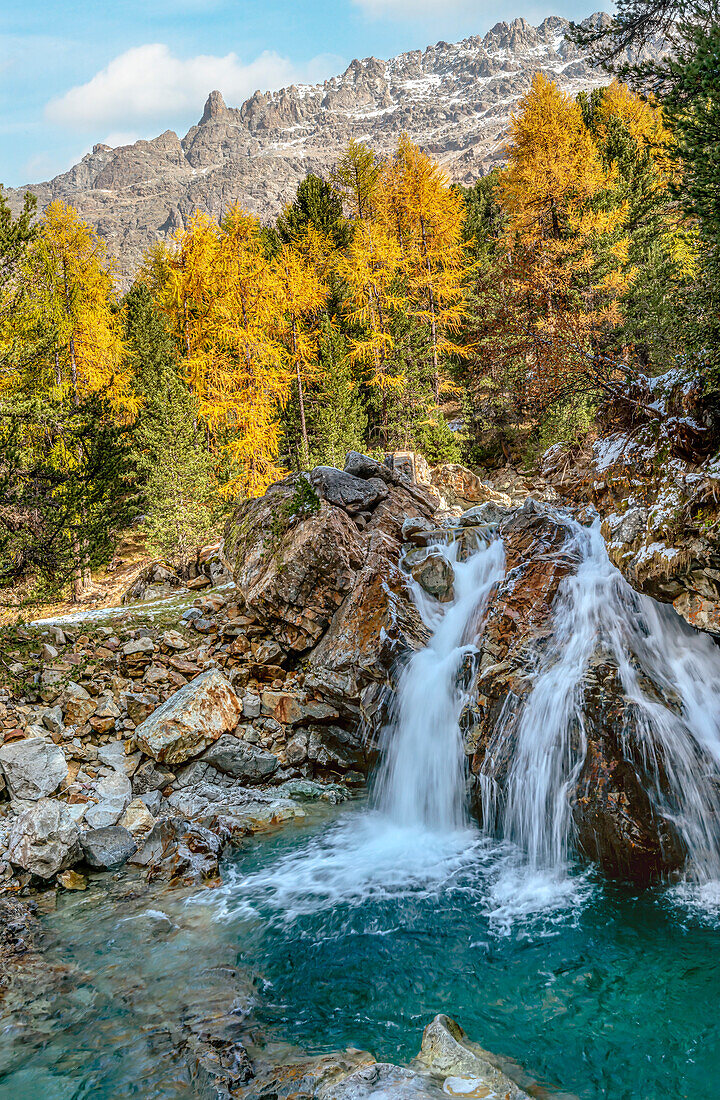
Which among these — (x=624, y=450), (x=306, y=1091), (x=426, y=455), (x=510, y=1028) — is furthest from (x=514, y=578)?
(x=426, y=455)

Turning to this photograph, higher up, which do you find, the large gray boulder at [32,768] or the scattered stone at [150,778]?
the large gray boulder at [32,768]

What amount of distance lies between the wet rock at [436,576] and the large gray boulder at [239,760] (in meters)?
4.28

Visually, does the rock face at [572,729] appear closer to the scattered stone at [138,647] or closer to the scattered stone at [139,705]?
the scattered stone at [139,705]

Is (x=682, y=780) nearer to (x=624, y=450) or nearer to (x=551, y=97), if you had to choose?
(x=624, y=450)

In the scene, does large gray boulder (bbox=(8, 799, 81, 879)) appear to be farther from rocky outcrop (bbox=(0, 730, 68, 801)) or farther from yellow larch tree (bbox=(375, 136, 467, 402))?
yellow larch tree (bbox=(375, 136, 467, 402))

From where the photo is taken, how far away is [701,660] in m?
6.83

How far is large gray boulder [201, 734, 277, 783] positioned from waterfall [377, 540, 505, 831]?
1.90 metres

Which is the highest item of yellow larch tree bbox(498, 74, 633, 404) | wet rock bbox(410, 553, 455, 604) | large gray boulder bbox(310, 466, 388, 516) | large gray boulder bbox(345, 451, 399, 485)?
yellow larch tree bbox(498, 74, 633, 404)

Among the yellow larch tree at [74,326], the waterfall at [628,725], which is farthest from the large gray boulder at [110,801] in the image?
the yellow larch tree at [74,326]

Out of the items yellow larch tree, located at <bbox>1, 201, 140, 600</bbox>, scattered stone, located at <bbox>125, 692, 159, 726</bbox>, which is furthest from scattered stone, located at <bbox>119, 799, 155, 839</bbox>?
yellow larch tree, located at <bbox>1, 201, 140, 600</bbox>

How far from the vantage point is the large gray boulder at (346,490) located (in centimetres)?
1303

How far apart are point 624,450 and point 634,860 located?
5562 millimetres

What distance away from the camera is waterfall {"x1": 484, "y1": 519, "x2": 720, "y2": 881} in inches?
241

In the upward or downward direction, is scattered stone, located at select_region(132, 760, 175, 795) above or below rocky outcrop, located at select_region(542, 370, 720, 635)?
below
